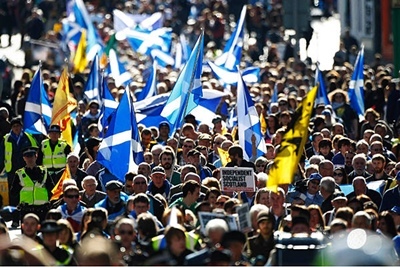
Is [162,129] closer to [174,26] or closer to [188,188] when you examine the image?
[188,188]

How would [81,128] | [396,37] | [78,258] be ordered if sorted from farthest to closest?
[396,37], [81,128], [78,258]

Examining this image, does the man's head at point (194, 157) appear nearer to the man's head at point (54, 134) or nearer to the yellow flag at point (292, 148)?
the man's head at point (54, 134)

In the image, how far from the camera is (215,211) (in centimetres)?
1594

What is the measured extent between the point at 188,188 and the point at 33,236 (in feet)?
8.98

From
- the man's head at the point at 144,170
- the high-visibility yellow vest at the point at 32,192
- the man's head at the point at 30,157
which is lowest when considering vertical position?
the high-visibility yellow vest at the point at 32,192

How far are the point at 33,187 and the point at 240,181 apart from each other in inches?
108

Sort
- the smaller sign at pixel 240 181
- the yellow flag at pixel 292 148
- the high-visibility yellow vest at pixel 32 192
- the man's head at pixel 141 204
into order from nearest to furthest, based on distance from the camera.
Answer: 1. the yellow flag at pixel 292 148
2. the man's head at pixel 141 204
3. the smaller sign at pixel 240 181
4. the high-visibility yellow vest at pixel 32 192

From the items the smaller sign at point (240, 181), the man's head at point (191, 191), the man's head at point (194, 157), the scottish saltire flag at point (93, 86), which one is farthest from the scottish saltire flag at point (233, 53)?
the man's head at point (191, 191)

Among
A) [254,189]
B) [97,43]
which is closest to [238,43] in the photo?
[97,43]

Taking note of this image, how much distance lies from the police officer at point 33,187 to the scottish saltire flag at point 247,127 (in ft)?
9.18

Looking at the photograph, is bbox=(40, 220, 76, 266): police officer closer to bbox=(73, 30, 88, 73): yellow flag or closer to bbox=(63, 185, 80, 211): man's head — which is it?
bbox=(63, 185, 80, 211): man's head

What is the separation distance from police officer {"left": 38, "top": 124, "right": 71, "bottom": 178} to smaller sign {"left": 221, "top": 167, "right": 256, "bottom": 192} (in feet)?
11.2

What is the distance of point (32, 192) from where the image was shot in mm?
20141

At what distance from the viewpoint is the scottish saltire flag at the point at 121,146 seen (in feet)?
68.2
